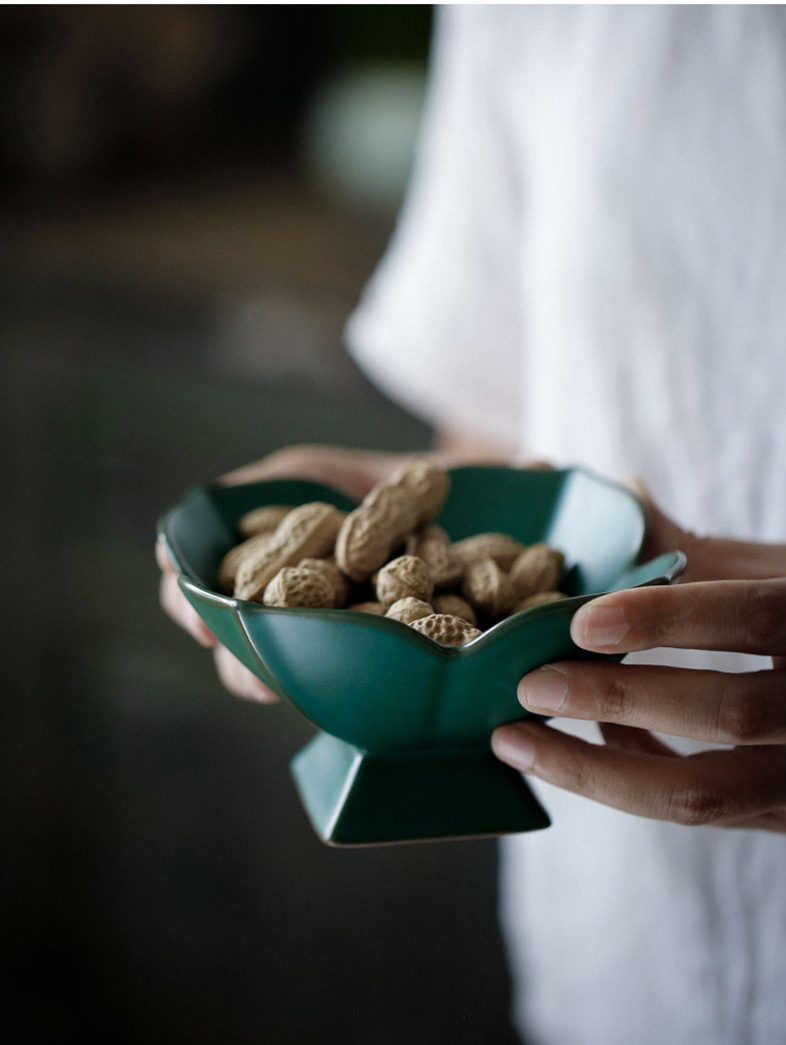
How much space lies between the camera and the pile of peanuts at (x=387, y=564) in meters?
0.48

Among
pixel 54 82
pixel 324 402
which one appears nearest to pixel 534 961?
pixel 324 402

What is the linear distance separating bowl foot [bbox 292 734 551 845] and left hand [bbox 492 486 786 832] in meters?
0.03

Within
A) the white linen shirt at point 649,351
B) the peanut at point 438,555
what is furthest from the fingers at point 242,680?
the white linen shirt at point 649,351

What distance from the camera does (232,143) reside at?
2.36m

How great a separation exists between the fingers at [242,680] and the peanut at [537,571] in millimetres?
139

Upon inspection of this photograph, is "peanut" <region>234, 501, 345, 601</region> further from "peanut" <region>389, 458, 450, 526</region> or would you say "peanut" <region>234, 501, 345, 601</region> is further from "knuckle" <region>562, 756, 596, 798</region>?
"knuckle" <region>562, 756, 596, 798</region>

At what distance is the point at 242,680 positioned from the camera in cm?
51

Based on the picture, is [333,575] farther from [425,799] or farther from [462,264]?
[462,264]

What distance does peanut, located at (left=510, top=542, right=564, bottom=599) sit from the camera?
51cm

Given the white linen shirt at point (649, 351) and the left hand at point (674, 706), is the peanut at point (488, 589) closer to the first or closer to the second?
the left hand at point (674, 706)

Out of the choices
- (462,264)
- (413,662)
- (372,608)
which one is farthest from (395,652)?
(462,264)

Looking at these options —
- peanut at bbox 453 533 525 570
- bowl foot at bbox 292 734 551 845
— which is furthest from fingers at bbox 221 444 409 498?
bowl foot at bbox 292 734 551 845

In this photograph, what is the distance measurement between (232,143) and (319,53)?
0.31 m

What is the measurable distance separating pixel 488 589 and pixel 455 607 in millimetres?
20
